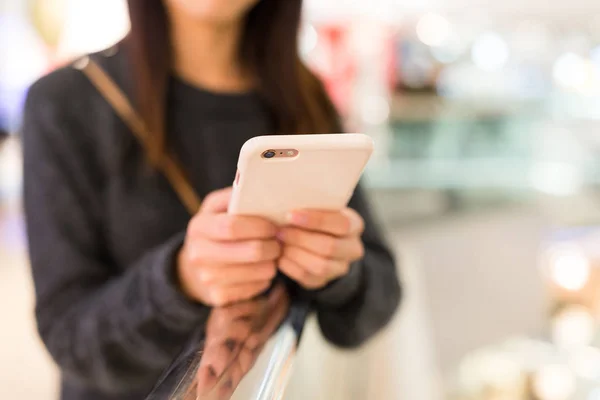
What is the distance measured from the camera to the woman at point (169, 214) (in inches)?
16.4

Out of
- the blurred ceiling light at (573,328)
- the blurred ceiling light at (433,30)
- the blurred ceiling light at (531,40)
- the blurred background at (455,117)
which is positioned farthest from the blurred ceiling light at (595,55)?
the blurred ceiling light at (573,328)

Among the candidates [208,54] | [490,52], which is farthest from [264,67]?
[490,52]

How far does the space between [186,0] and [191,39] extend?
0.30ft

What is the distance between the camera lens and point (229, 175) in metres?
0.60

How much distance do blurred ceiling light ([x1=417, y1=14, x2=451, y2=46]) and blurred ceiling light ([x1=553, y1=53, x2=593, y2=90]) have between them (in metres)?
0.73

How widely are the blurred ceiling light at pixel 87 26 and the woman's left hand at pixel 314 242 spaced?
248cm

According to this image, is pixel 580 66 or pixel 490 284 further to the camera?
pixel 580 66

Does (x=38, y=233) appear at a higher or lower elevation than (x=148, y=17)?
lower

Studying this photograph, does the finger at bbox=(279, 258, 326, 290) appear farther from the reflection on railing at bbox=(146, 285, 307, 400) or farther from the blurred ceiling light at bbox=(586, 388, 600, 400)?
the blurred ceiling light at bbox=(586, 388, 600, 400)

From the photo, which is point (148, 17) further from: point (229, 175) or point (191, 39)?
point (229, 175)

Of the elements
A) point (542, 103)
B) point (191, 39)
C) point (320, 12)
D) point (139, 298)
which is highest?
point (191, 39)

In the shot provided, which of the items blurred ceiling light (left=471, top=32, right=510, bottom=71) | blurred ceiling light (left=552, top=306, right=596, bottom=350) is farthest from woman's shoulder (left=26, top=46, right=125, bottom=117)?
blurred ceiling light (left=471, top=32, right=510, bottom=71)

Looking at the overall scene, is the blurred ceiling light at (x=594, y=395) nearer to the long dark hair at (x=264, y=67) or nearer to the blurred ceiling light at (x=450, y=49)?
the long dark hair at (x=264, y=67)

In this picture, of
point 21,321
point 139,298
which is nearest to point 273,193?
point 139,298
